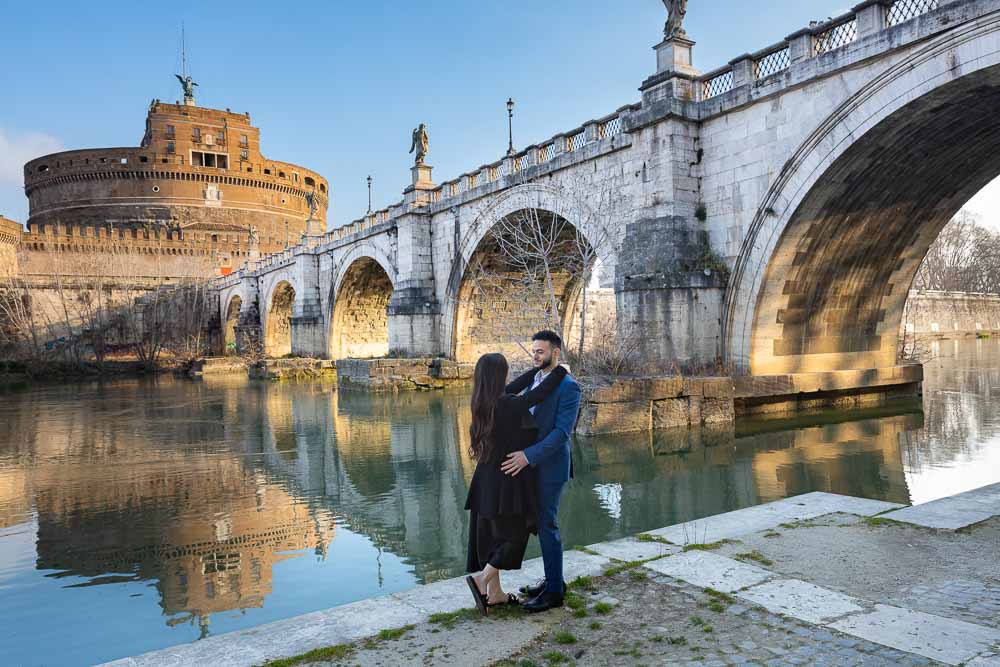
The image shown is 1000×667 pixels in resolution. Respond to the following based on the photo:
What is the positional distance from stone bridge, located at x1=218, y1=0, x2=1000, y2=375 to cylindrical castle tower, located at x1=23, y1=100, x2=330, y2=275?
173 feet

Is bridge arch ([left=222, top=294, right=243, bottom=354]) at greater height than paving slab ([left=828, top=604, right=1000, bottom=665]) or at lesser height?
greater

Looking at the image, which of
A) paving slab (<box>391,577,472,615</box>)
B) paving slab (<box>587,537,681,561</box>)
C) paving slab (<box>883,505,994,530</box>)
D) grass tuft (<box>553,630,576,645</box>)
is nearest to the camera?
grass tuft (<box>553,630,576,645</box>)

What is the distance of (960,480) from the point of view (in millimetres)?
7598

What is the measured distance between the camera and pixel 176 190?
6481cm

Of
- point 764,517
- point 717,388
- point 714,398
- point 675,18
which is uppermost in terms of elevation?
point 675,18

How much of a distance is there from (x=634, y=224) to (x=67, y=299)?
149 ft

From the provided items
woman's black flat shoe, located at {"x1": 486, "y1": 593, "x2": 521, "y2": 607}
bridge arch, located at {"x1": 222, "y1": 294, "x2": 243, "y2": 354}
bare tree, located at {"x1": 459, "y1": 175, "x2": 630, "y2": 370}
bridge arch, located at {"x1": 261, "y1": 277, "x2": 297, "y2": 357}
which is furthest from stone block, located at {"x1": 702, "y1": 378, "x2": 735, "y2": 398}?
bridge arch, located at {"x1": 222, "y1": 294, "x2": 243, "y2": 354}

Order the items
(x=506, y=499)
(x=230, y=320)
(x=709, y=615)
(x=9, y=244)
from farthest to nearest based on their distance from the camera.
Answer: (x=9, y=244)
(x=230, y=320)
(x=506, y=499)
(x=709, y=615)

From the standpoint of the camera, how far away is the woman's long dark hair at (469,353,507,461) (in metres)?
3.45

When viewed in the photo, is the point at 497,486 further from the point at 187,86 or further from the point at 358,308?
the point at 187,86

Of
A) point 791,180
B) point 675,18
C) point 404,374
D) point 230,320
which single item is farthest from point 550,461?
point 230,320

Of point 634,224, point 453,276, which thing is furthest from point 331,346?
point 634,224

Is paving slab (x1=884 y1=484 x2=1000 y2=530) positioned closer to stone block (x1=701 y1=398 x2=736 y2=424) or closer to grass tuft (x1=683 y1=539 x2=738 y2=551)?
grass tuft (x1=683 y1=539 x2=738 y2=551)

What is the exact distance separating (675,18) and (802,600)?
12209 mm
